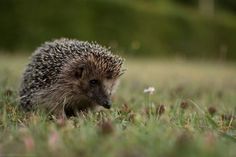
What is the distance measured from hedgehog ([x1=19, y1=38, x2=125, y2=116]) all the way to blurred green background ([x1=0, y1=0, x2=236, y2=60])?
1928cm

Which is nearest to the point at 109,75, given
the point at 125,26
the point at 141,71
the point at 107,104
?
the point at 107,104

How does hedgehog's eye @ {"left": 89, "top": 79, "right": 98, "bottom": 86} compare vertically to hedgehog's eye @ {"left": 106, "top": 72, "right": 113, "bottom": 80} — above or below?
below

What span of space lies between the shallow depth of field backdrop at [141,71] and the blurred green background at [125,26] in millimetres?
60

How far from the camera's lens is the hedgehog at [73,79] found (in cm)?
714

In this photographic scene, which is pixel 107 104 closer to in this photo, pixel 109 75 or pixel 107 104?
pixel 107 104

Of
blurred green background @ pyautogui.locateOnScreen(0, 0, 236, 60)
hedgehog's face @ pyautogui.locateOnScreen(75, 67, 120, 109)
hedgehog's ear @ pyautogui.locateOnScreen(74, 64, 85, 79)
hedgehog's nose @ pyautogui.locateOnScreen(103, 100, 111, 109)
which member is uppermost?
blurred green background @ pyautogui.locateOnScreen(0, 0, 236, 60)

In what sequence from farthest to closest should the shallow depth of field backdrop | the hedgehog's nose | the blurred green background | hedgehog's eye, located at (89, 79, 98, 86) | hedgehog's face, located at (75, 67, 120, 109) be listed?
the blurred green background → hedgehog's eye, located at (89, 79, 98, 86) → hedgehog's face, located at (75, 67, 120, 109) → the hedgehog's nose → the shallow depth of field backdrop

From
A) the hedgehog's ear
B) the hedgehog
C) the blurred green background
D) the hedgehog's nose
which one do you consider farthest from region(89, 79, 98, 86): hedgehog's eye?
the blurred green background

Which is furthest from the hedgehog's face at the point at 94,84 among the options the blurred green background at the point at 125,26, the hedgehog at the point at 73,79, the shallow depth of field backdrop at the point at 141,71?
the blurred green background at the point at 125,26

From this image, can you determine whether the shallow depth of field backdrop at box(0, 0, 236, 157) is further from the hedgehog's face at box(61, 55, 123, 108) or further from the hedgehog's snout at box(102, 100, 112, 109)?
the hedgehog's face at box(61, 55, 123, 108)

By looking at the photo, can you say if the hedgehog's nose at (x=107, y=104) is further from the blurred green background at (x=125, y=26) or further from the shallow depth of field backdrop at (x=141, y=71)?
the blurred green background at (x=125, y=26)

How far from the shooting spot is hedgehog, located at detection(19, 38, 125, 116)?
7145 millimetres

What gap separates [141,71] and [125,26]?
15.5 meters

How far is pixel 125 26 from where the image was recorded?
1330 inches
